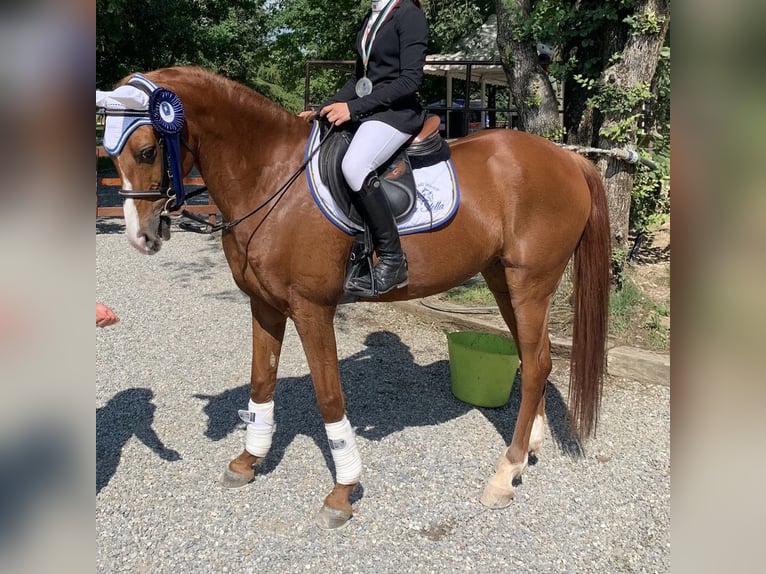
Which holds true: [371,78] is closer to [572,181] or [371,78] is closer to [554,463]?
[572,181]

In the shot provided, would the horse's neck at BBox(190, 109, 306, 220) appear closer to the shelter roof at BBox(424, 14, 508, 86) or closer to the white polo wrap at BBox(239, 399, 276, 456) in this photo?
the white polo wrap at BBox(239, 399, 276, 456)

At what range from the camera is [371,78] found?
10.3 feet

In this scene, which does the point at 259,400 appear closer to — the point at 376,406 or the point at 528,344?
the point at 376,406

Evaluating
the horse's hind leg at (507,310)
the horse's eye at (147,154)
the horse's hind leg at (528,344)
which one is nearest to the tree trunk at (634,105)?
the horse's hind leg at (507,310)

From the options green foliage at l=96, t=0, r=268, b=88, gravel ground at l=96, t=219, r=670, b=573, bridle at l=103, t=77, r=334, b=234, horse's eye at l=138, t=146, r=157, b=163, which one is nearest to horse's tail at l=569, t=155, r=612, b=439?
gravel ground at l=96, t=219, r=670, b=573

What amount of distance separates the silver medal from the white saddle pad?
0.96 feet

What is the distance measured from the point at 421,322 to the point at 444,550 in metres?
3.60

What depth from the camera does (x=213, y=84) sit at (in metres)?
2.90

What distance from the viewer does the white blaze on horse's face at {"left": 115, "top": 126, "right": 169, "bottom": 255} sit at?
103 inches

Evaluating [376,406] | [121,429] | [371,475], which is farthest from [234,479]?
[376,406]

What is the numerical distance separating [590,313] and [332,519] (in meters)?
2.03

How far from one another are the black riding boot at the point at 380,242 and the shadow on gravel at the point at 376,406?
1.35 metres
